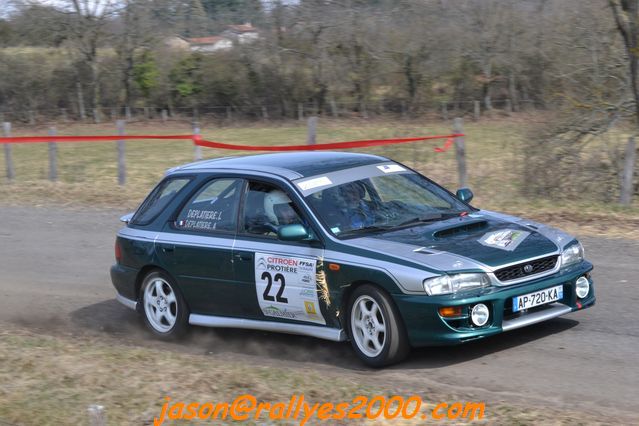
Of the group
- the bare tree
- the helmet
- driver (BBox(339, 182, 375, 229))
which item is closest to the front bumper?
driver (BBox(339, 182, 375, 229))

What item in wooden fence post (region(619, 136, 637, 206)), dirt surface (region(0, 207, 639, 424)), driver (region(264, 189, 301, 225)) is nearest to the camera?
dirt surface (region(0, 207, 639, 424))

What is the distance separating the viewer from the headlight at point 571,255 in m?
7.28

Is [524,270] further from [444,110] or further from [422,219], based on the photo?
[444,110]

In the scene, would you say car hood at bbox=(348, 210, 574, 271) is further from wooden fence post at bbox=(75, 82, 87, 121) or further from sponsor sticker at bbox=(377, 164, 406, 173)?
wooden fence post at bbox=(75, 82, 87, 121)

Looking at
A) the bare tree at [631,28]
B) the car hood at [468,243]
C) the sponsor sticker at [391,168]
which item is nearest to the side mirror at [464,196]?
the sponsor sticker at [391,168]

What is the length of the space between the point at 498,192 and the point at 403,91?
31.2 metres

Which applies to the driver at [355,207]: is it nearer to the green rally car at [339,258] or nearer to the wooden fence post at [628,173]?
the green rally car at [339,258]

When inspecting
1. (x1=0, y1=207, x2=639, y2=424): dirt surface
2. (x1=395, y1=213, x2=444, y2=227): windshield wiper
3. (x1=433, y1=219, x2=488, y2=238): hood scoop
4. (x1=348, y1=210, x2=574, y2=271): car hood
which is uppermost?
(x1=395, y1=213, x2=444, y2=227): windshield wiper

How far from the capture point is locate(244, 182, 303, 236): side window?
768cm

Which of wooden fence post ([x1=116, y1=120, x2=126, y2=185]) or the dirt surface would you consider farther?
wooden fence post ([x1=116, y1=120, x2=126, y2=185])

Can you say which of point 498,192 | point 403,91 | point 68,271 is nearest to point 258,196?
point 68,271

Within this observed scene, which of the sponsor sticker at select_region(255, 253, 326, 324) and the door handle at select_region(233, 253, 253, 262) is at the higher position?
the door handle at select_region(233, 253, 253, 262)

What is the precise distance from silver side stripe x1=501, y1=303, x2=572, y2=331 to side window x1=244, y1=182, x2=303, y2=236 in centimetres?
189

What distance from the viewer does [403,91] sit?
47188 mm
